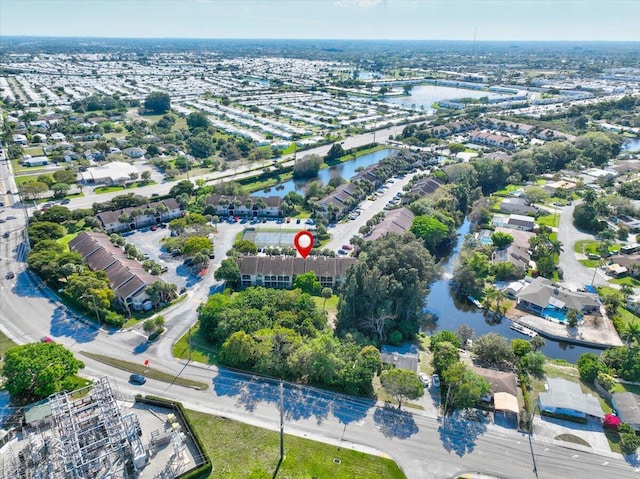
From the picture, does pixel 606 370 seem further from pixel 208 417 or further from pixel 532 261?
pixel 208 417

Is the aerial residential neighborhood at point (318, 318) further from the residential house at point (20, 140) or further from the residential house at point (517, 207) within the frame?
the residential house at point (20, 140)

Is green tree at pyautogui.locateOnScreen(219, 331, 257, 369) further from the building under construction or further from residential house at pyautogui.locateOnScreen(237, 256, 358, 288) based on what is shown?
residential house at pyautogui.locateOnScreen(237, 256, 358, 288)

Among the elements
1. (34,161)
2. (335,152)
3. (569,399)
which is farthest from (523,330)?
(34,161)

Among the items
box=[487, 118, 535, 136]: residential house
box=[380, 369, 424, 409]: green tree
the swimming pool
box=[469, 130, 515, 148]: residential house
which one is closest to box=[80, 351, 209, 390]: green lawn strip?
box=[380, 369, 424, 409]: green tree

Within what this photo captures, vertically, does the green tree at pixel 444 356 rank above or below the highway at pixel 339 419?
above

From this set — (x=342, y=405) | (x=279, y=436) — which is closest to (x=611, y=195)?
(x=342, y=405)

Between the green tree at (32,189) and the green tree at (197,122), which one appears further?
the green tree at (197,122)

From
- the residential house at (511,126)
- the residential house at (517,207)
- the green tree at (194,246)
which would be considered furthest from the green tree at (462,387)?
the residential house at (511,126)
